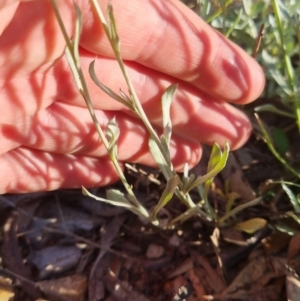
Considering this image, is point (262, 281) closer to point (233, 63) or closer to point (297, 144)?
point (297, 144)

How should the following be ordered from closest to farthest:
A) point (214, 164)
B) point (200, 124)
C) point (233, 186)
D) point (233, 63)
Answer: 1. point (214, 164)
2. point (233, 63)
3. point (200, 124)
4. point (233, 186)

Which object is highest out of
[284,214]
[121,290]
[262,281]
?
[284,214]

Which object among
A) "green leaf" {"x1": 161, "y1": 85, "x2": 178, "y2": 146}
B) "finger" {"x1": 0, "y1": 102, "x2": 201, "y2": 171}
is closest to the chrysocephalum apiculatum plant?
"green leaf" {"x1": 161, "y1": 85, "x2": 178, "y2": 146}

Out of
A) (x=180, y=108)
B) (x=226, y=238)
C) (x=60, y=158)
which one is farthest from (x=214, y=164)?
(x=60, y=158)

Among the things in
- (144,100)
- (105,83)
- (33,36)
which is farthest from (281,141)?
(33,36)

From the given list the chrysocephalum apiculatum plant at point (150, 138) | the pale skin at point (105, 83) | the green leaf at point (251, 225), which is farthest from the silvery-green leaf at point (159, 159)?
the green leaf at point (251, 225)

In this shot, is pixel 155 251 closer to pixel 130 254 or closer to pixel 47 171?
pixel 130 254
